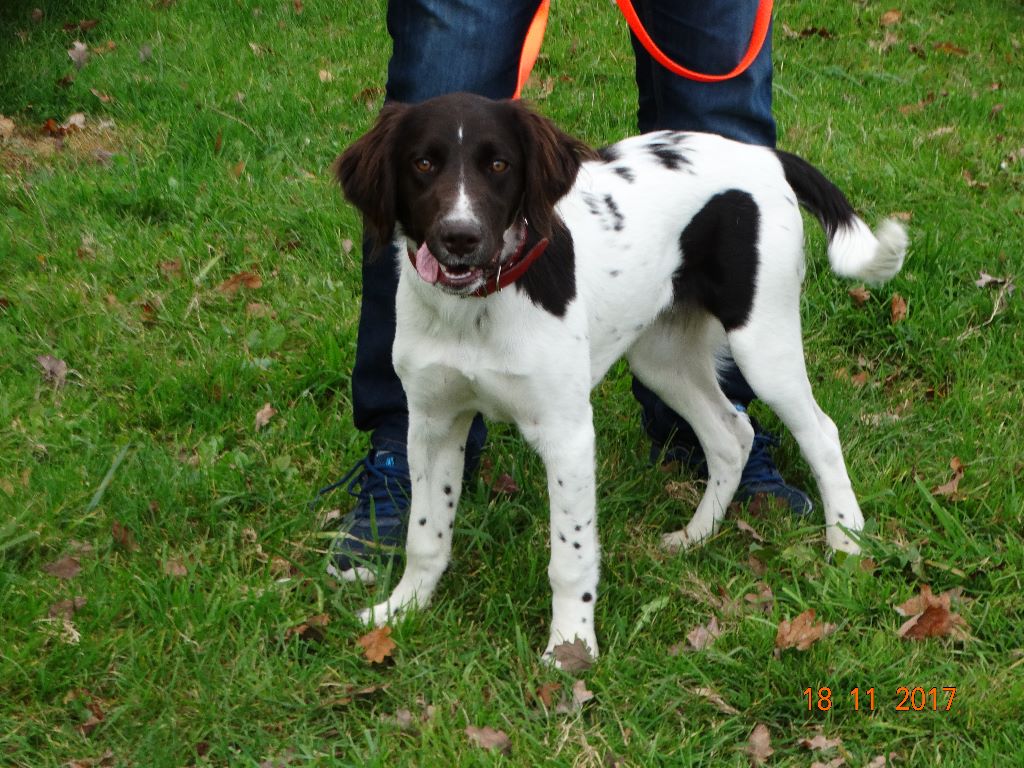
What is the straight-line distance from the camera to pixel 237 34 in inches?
275

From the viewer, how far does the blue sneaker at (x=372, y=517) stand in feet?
10.2

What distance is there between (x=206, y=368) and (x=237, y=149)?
1.87 m

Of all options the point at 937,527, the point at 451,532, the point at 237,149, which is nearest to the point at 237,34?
the point at 237,149

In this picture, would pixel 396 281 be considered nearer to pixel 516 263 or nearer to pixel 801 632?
pixel 516 263

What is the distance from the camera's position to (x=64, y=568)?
3.02 m

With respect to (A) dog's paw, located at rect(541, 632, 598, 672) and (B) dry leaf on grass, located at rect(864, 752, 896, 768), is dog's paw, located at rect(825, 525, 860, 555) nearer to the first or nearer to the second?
(B) dry leaf on grass, located at rect(864, 752, 896, 768)

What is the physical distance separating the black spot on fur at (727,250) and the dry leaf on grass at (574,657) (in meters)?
0.90

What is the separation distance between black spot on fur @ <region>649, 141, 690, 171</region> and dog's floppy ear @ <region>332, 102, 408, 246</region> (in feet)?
2.36

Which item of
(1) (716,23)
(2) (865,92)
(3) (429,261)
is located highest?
(1) (716,23)

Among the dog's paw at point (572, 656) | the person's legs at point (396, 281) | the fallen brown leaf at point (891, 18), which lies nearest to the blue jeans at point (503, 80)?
the person's legs at point (396, 281)

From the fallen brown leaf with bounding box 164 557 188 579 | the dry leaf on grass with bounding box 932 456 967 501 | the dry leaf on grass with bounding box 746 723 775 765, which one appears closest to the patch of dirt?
the fallen brown leaf with bounding box 164 557 188 579

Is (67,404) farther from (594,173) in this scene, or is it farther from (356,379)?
(594,173)

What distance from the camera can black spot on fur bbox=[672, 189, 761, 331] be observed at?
2924mm

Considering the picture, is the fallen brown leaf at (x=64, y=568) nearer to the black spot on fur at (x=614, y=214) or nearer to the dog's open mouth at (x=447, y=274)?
the dog's open mouth at (x=447, y=274)
